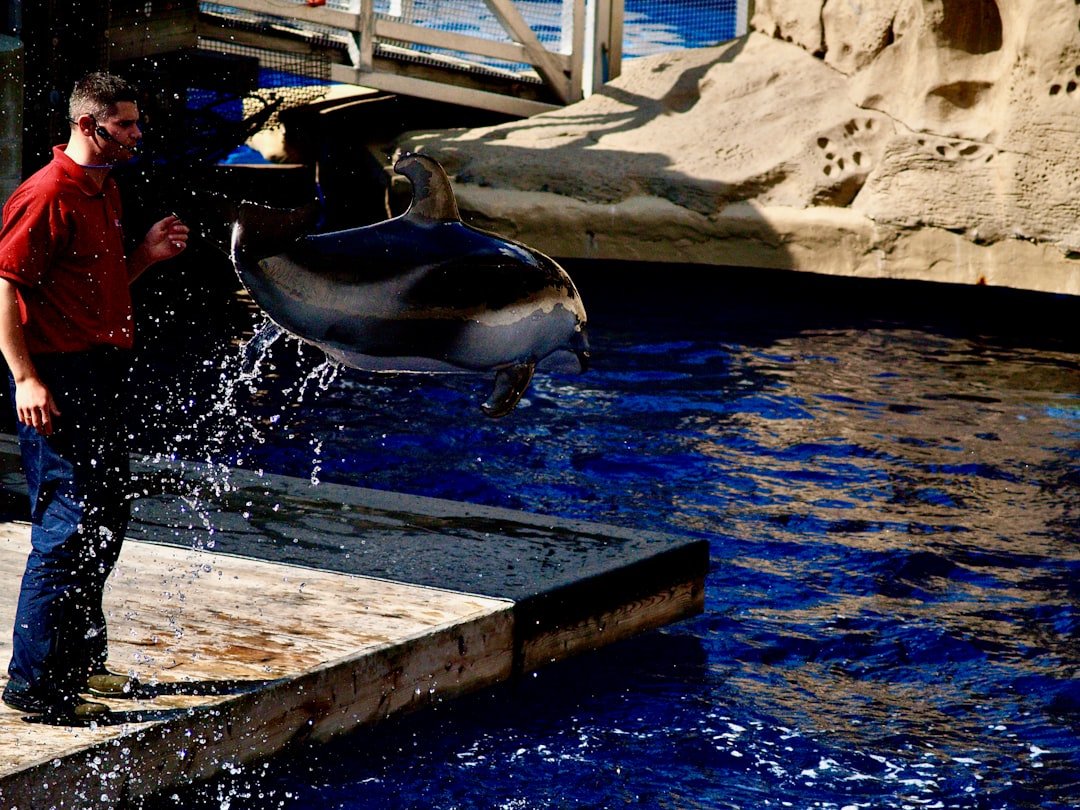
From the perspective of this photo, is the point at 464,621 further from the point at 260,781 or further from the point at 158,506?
the point at 158,506

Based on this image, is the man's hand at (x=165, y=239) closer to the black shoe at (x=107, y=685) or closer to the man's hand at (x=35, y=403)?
the man's hand at (x=35, y=403)

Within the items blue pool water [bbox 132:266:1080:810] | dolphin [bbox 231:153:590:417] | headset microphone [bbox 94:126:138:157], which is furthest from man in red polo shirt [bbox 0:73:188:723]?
blue pool water [bbox 132:266:1080:810]

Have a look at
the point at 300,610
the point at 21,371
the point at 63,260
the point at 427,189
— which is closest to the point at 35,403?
the point at 21,371

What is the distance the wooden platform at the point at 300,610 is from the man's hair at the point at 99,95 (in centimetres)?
152

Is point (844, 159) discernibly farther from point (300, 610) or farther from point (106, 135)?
point (106, 135)

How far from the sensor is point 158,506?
5.40 meters

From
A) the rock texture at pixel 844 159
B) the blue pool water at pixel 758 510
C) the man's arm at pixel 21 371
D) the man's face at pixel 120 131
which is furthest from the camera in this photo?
the rock texture at pixel 844 159

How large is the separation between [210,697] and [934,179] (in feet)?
31.5

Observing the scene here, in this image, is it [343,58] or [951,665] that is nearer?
[951,665]

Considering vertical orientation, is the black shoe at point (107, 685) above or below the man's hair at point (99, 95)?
below

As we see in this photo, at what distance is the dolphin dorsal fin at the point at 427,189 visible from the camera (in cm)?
391

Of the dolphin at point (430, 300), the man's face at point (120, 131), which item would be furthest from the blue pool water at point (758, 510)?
the man's face at point (120, 131)

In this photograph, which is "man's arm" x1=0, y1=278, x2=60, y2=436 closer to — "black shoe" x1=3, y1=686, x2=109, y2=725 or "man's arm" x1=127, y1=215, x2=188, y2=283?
"man's arm" x1=127, y1=215, x2=188, y2=283

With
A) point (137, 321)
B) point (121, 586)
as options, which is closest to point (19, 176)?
point (137, 321)
